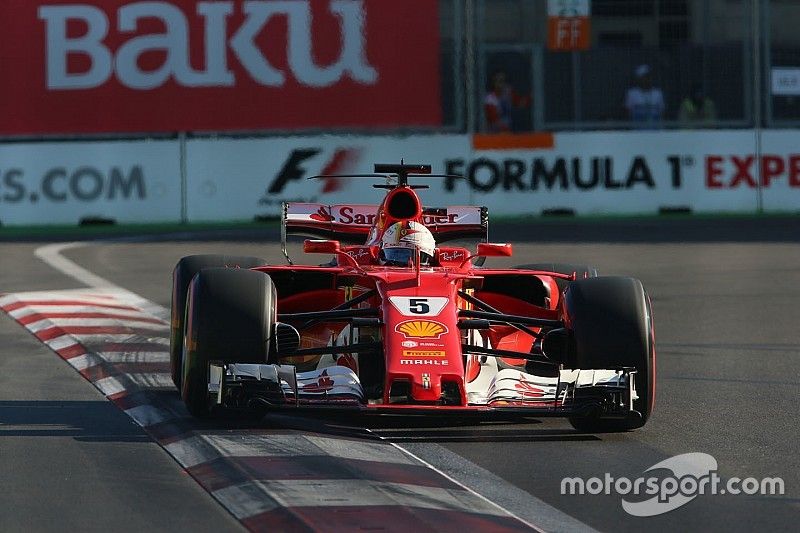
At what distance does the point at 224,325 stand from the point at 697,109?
18.5 m

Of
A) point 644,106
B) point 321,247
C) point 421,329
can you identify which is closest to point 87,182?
point 644,106

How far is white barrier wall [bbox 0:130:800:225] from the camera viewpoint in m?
25.2

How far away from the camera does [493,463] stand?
26.0 feet

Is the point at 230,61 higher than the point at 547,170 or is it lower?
higher

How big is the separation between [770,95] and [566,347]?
60.0 feet

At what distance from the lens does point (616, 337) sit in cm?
870

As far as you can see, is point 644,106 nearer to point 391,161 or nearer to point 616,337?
point 391,161

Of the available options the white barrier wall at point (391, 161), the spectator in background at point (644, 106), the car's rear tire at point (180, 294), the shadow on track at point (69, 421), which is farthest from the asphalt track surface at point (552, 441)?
the spectator in background at point (644, 106)

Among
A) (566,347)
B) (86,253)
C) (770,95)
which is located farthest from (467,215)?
(770,95)

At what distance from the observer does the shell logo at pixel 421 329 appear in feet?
28.6

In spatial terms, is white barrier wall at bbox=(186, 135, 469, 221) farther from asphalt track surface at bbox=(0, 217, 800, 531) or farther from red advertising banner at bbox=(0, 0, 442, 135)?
asphalt track surface at bbox=(0, 217, 800, 531)

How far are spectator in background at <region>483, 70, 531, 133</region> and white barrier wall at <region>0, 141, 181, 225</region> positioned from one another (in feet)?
14.6

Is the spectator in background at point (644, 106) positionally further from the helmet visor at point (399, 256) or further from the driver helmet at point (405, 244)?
the helmet visor at point (399, 256)

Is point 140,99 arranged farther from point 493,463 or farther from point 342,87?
point 493,463
